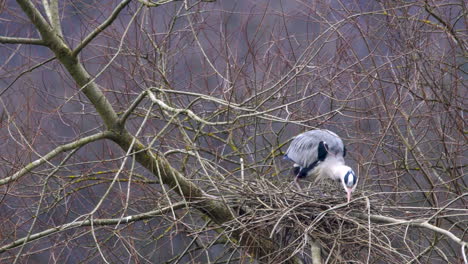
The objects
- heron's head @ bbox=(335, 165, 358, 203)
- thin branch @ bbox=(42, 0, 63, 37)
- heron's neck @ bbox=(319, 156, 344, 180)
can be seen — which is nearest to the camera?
thin branch @ bbox=(42, 0, 63, 37)

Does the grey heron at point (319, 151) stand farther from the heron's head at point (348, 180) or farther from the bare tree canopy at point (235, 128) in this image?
the heron's head at point (348, 180)

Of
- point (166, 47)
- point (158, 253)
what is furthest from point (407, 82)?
point (158, 253)

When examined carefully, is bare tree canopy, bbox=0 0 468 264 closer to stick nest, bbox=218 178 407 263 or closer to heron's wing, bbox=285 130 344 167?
stick nest, bbox=218 178 407 263

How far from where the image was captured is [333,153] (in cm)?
554

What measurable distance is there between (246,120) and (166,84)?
904 millimetres

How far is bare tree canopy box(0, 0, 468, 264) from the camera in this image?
4008 mm

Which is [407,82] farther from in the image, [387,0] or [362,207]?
[362,207]

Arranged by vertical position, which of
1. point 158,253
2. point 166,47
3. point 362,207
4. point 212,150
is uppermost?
point 166,47

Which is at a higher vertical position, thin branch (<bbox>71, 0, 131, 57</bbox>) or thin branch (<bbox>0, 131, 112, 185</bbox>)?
thin branch (<bbox>71, 0, 131, 57</bbox>)

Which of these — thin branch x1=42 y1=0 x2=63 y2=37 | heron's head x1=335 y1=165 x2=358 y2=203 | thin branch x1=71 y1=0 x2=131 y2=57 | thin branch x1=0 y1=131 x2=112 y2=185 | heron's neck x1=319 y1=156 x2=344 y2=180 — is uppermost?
thin branch x1=42 y1=0 x2=63 y2=37

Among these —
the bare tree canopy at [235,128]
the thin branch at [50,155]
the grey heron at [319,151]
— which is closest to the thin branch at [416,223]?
the bare tree canopy at [235,128]

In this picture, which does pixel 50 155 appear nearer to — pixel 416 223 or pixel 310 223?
pixel 310 223

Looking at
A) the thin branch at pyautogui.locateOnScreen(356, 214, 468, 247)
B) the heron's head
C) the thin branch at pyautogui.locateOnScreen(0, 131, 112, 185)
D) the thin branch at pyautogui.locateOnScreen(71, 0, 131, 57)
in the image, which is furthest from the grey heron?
the thin branch at pyautogui.locateOnScreen(71, 0, 131, 57)

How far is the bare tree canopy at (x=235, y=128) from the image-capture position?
13.1 ft
